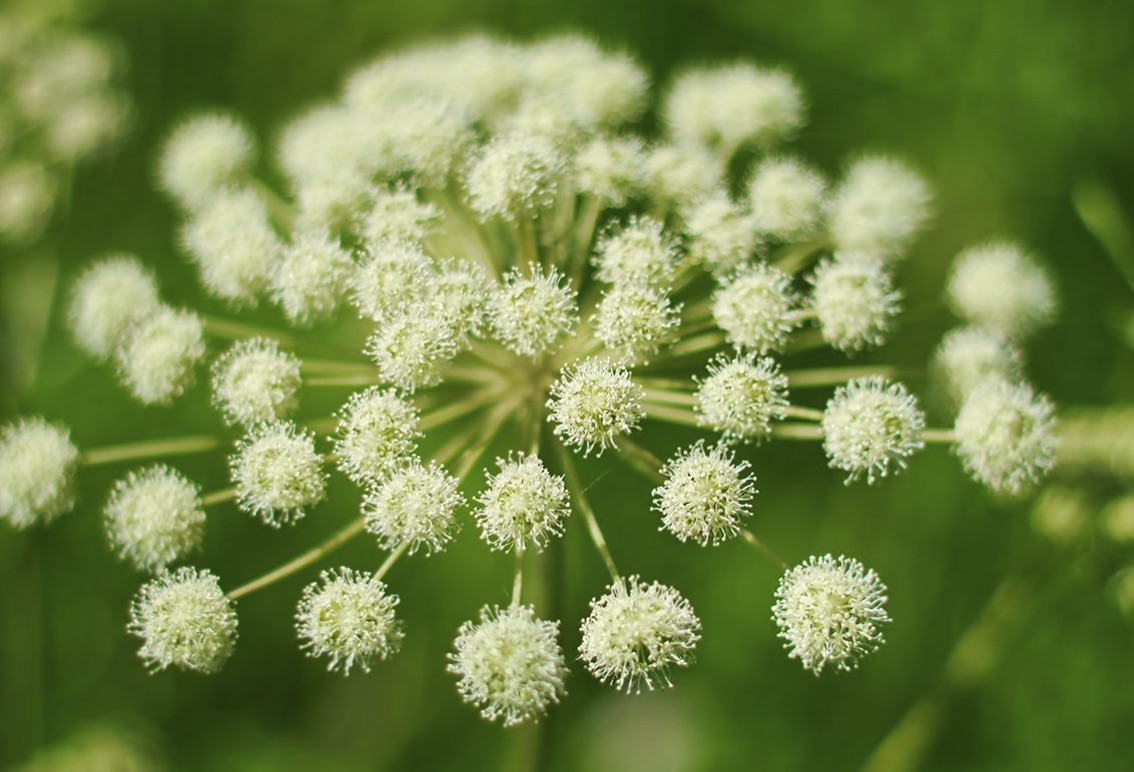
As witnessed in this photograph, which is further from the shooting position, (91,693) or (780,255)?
(91,693)

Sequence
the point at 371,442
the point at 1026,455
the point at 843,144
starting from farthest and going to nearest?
1. the point at 843,144
2. the point at 1026,455
3. the point at 371,442

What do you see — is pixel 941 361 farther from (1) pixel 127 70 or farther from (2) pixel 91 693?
(1) pixel 127 70

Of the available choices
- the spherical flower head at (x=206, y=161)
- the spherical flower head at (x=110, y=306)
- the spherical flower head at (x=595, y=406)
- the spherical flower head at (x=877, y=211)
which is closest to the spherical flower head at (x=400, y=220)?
the spherical flower head at (x=595, y=406)

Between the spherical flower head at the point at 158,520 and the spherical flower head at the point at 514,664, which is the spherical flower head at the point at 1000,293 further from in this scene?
the spherical flower head at the point at 158,520

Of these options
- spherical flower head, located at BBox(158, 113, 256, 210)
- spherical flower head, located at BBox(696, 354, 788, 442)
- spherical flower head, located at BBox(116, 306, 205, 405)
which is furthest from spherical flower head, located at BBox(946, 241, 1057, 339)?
spherical flower head, located at BBox(158, 113, 256, 210)

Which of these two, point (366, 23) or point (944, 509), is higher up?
point (366, 23)

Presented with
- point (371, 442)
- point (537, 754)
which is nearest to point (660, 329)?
point (371, 442)

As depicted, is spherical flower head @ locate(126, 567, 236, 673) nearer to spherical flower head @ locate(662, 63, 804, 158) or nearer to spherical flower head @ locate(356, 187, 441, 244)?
spherical flower head @ locate(356, 187, 441, 244)

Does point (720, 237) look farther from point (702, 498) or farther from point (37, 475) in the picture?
point (37, 475)
